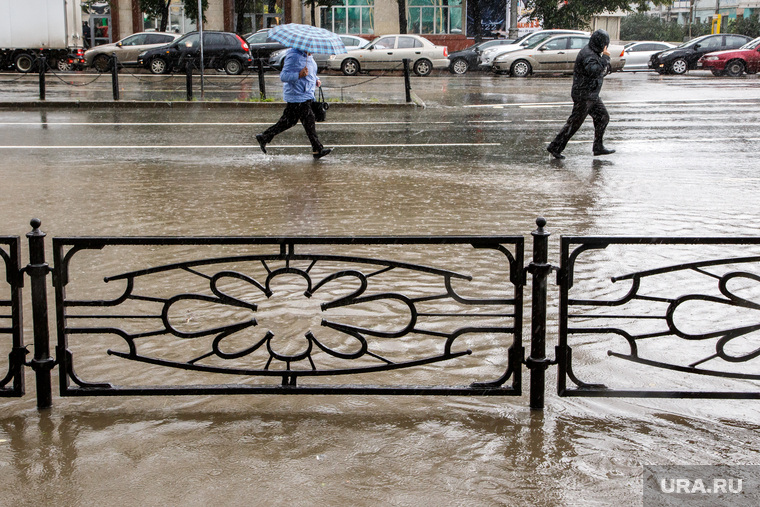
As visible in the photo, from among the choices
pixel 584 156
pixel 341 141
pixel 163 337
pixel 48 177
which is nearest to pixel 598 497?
pixel 163 337

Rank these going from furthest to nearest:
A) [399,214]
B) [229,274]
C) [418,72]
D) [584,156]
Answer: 1. [418,72]
2. [584,156]
3. [399,214]
4. [229,274]

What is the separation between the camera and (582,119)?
38.3 feet

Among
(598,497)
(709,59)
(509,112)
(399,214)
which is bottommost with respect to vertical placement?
(598,497)

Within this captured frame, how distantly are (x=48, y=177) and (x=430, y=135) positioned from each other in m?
6.65

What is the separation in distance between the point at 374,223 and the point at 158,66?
25144mm

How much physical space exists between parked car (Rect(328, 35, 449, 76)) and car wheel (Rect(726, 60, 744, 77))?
10.5 metres

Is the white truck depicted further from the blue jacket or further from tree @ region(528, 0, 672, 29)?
tree @ region(528, 0, 672, 29)

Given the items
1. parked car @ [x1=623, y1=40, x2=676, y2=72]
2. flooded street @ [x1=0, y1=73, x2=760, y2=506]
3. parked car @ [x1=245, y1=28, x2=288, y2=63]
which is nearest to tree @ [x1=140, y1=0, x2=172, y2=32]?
parked car @ [x1=245, y1=28, x2=288, y2=63]

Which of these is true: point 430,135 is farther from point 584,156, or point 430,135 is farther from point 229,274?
point 229,274

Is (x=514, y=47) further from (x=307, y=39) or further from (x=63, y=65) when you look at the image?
(x=307, y=39)

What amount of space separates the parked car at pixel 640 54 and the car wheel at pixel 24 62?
2441 cm

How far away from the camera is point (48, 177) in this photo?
10.3 meters

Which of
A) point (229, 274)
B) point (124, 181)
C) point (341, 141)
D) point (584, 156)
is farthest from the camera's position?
point (341, 141)

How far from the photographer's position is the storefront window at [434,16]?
44.7 m
